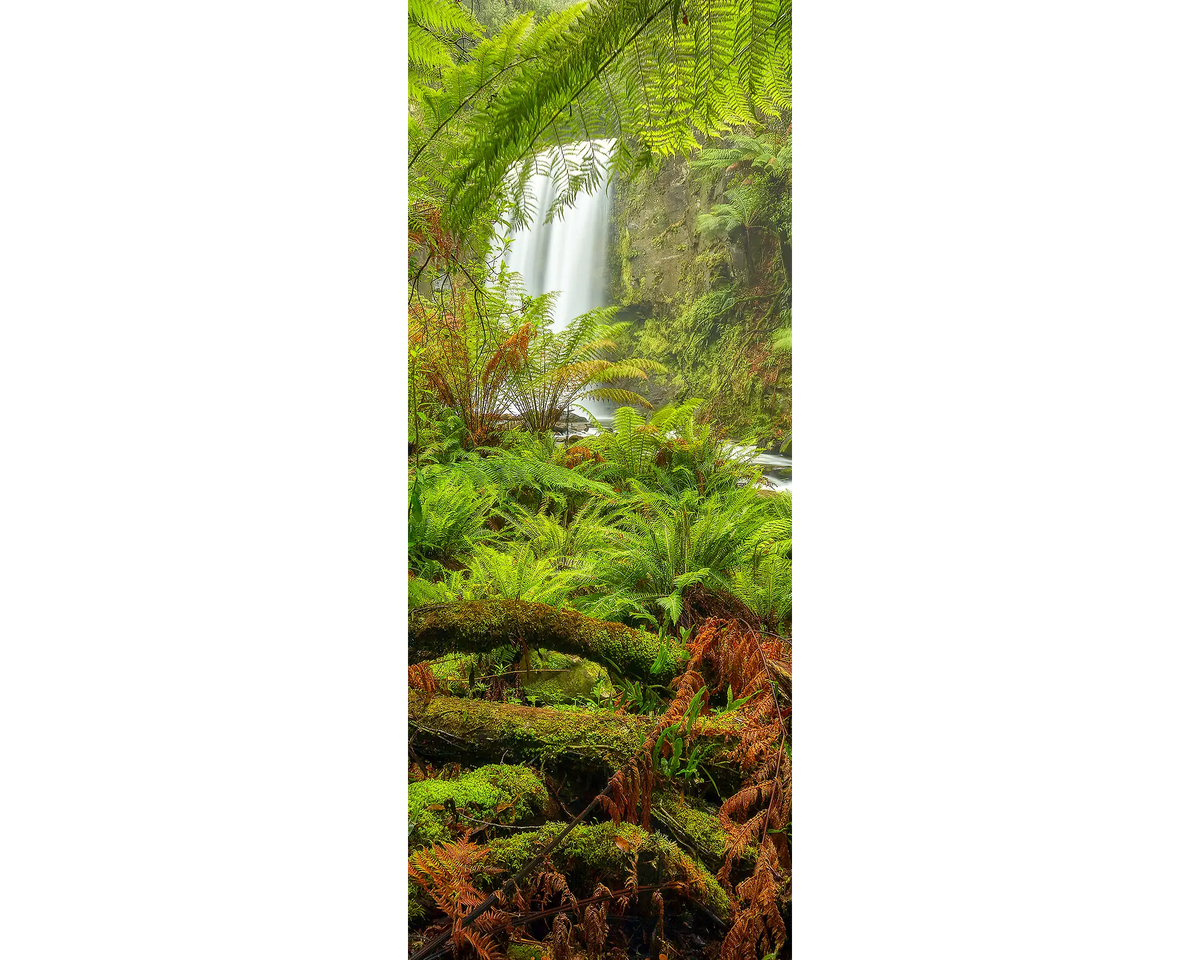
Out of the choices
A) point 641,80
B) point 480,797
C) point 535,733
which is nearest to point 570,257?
point 641,80

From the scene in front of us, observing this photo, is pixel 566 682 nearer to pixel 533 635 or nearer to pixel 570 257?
pixel 533 635

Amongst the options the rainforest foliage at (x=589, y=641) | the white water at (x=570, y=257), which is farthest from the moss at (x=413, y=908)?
the white water at (x=570, y=257)

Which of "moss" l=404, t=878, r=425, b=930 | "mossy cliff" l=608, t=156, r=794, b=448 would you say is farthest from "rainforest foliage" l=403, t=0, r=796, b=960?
"mossy cliff" l=608, t=156, r=794, b=448

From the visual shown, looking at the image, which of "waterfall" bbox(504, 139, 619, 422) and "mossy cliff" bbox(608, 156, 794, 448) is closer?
"mossy cliff" bbox(608, 156, 794, 448)

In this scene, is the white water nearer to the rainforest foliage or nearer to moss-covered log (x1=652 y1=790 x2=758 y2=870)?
the rainforest foliage

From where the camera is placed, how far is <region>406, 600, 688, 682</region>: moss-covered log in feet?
3.26

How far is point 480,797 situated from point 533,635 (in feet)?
1.02

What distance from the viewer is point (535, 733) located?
848mm

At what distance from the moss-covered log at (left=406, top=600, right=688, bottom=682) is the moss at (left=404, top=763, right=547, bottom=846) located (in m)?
0.24

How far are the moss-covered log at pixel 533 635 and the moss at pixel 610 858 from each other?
1.13 feet

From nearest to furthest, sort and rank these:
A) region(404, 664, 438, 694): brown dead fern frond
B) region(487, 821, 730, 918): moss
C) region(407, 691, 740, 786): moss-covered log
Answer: region(487, 821, 730, 918): moss
region(407, 691, 740, 786): moss-covered log
region(404, 664, 438, 694): brown dead fern frond
